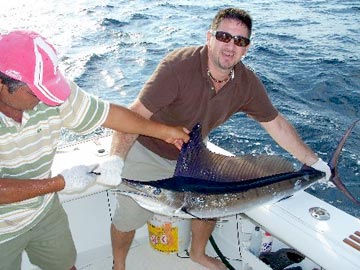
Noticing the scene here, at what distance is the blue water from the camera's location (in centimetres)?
600

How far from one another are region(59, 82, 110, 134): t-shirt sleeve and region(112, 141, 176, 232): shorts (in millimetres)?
681

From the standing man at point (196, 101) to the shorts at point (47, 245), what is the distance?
46 cm

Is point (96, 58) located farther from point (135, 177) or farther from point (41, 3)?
point (135, 177)

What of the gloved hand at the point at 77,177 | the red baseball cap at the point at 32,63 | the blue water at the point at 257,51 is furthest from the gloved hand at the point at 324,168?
the blue water at the point at 257,51

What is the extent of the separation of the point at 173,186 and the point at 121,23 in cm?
1065

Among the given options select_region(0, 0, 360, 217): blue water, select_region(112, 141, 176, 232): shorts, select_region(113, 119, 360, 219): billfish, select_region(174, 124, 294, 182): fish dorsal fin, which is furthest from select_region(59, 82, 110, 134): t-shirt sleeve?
select_region(0, 0, 360, 217): blue water

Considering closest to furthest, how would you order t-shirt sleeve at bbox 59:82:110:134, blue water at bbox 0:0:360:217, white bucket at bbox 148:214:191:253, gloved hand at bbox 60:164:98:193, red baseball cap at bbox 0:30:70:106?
1. red baseball cap at bbox 0:30:70:106
2. gloved hand at bbox 60:164:98:193
3. t-shirt sleeve at bbox 59:82:110:134
4. white bucket at bbox 148:214:191:253
5. blue water at bbox 0:0:360:217

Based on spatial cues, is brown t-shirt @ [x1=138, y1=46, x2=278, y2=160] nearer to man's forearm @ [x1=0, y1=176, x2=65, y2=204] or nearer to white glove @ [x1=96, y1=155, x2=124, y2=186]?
white glove @ [x1=96, y1=155, x2=124, y2=186]

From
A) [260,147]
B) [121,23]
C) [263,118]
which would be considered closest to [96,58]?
[121,23]

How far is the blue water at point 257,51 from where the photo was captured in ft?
19.7

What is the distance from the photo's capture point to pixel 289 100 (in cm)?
725

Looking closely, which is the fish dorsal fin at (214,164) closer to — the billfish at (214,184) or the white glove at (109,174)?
the billfish at (214,184)

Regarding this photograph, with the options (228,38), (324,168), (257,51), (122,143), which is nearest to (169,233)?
(122,143)

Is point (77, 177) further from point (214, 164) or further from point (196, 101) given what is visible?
point (196, 101)
